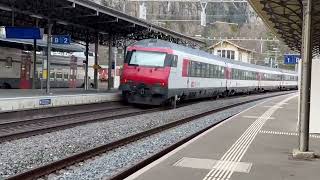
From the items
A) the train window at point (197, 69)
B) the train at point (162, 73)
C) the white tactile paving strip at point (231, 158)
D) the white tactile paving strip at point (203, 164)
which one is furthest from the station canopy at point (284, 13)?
the train window at point (197, 69)

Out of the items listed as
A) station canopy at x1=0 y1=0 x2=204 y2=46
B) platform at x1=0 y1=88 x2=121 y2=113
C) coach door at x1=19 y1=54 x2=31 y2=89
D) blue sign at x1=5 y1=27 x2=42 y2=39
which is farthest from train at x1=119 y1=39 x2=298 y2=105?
coach door at x1=19 y1=54 x2=31 y2=89

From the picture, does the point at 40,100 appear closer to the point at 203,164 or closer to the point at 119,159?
the point at 119,159

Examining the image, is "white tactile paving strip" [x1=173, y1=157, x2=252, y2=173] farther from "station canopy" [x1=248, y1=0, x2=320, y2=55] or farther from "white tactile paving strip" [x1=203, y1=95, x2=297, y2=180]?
"station canopy" [x1=248, y1=0, x2=320, y2=55]

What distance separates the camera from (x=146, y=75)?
26984mm

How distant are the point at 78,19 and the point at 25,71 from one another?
38.9ft

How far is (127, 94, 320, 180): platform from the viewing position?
342 inches

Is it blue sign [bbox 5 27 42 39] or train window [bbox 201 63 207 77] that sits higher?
blue sign [bbox 5 27 42 39]

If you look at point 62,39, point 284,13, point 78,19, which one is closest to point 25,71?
point 78,19

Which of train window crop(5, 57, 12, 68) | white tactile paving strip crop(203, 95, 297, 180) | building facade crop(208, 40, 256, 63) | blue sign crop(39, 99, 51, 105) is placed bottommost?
white tactile paving strip crop(203, 95, 297, 180)

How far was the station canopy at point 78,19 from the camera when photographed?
999 inches

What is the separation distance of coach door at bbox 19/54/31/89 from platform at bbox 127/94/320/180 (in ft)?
88.1

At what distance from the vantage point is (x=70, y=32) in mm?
38281

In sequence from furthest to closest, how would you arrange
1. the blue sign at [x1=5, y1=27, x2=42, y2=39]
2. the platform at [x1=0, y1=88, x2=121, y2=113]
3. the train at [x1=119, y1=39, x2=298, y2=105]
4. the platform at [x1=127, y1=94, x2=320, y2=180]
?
the train at [x1=119, y1=39, x2=298, y2=105], the blue sign at [x1=5, y1=27, x2=42, y2=39], the platform at [x1=0, y1=88, x2=121, y2=113], the platform at [x1=127, y1=94, x2=320, y2=180]

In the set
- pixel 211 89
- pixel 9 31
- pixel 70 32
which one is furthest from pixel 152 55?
pixel 70 32
